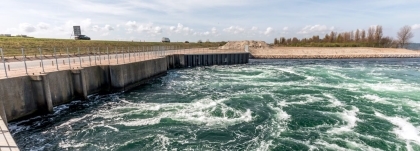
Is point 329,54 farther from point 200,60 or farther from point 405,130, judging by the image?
point 405,130

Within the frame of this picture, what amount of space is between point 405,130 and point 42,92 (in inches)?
890

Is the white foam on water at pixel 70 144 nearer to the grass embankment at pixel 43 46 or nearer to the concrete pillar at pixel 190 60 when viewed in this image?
the grass embankment at pixel 43 46

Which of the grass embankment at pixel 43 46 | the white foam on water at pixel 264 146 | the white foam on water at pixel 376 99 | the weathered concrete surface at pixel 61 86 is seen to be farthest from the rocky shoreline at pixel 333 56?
the white foam on water at pixel 264 146

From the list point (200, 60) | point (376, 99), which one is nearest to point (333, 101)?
point (376, 99)

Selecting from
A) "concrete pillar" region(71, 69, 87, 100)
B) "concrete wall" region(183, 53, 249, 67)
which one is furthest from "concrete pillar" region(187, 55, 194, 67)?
"concrete pillar" region(71, 69, 87, 100)

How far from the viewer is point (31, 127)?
13727mm

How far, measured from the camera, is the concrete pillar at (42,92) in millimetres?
15389

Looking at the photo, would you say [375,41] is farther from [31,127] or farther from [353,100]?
[31,127]

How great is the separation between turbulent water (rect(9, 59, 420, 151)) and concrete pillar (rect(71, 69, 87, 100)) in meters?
0.80

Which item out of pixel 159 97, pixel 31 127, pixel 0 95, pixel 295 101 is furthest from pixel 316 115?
pixel 0 95

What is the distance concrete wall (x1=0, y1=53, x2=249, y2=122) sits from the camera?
46.6ft

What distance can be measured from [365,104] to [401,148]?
7.88 metres

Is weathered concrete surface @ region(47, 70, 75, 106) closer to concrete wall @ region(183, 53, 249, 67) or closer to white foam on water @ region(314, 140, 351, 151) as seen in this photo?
white foam on water @ region(314, 140, 351, 151)

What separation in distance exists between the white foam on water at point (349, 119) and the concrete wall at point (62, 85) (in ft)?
60.0
